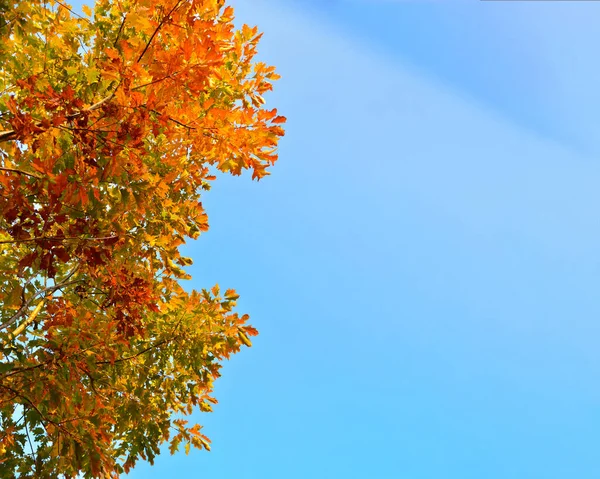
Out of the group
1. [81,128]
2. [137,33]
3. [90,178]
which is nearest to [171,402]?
[90,178]

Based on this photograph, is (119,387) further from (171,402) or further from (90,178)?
(90,178)

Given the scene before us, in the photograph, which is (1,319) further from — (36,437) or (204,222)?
(204,222)

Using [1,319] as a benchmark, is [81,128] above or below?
above

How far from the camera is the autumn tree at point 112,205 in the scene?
326 centimetres

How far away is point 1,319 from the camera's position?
Answer: 16.6 feet

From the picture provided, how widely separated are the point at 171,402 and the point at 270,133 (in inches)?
137

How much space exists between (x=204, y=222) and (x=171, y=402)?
2.19 meters

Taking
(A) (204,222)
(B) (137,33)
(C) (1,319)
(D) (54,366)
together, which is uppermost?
(B) (137,33)

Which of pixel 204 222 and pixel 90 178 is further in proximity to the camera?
pixel 204 222

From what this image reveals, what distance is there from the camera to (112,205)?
13.8 ft

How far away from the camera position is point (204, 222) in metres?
5.05

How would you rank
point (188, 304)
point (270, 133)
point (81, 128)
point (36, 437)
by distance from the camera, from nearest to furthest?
point (81, 128) < point (270, 133) < point (36, 437) < point (188, 304)

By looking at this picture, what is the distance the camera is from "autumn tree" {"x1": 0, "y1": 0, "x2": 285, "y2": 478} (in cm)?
326

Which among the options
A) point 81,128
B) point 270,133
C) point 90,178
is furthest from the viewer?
point 270,133
